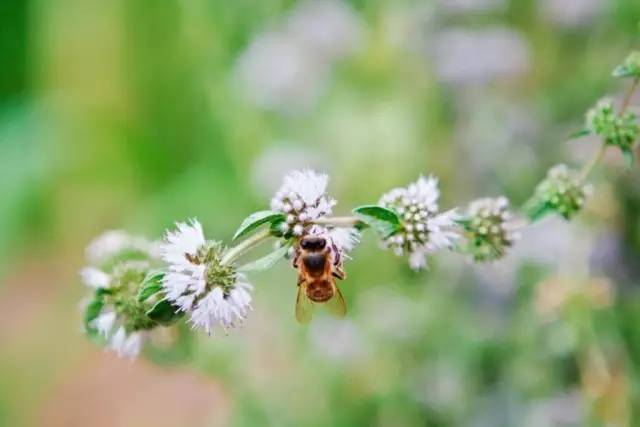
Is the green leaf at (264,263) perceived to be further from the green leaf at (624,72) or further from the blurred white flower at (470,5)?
the blurred white flower at (470,5)

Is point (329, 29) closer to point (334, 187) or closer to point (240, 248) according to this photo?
point (334, 187)

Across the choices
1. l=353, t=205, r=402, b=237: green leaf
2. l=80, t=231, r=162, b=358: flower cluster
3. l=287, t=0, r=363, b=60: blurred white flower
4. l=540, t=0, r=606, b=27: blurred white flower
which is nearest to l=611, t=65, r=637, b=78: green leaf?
l=353, t=205, r=402, b=237: green leaf

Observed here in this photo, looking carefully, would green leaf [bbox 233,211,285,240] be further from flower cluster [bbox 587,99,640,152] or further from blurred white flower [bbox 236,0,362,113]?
blurred white flower [bbox 236,0,362,113]

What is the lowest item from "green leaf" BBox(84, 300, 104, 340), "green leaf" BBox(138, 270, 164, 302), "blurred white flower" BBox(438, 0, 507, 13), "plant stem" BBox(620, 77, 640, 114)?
"green leaf" BBox(138, 270, 164, 302)

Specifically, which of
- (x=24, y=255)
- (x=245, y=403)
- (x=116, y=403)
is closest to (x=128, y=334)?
(x=245, y=403)

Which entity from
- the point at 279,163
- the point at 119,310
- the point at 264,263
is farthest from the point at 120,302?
the point at 279,163

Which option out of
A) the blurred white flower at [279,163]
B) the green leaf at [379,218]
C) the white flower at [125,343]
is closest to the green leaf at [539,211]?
the green leaf at [379,218]
